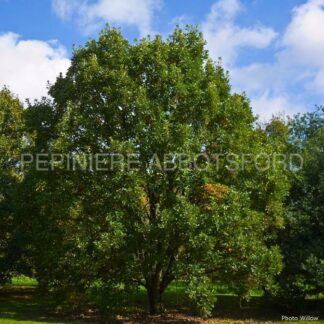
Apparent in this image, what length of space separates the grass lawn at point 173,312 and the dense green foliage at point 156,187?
1.06 metres

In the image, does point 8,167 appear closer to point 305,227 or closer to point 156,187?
point 156,187

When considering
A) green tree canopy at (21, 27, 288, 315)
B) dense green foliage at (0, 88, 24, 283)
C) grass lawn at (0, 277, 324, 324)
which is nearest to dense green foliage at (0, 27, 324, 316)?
green tree canopy at (21, 27, 288, 315)

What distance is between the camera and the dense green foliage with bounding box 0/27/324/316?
17484 mm

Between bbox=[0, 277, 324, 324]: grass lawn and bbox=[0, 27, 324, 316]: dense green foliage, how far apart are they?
3.49 feet

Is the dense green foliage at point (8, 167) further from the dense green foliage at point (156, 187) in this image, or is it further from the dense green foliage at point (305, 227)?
the dense green foliage at point (305, 227)

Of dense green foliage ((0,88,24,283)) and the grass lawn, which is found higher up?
dense green foliage ((0,88,24,283))

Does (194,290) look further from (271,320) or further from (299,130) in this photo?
(299,130)

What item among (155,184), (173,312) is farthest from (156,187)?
(173,312)

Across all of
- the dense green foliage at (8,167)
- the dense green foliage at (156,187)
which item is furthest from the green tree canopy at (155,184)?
the dense green foliage at (8,167)

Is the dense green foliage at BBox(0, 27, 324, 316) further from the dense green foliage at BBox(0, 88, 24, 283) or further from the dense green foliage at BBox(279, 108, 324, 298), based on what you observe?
the dense green foliage at BBox(0, 88, 24, 283)

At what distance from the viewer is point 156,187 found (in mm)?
18391

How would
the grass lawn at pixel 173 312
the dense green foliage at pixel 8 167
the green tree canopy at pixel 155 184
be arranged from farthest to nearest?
the dense green foliage at pixel 8 167 → the grass lawn at pixel 173 312 → the green tree canopy at pixel 155 184

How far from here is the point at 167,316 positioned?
810 inches

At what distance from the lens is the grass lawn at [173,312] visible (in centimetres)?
1942
